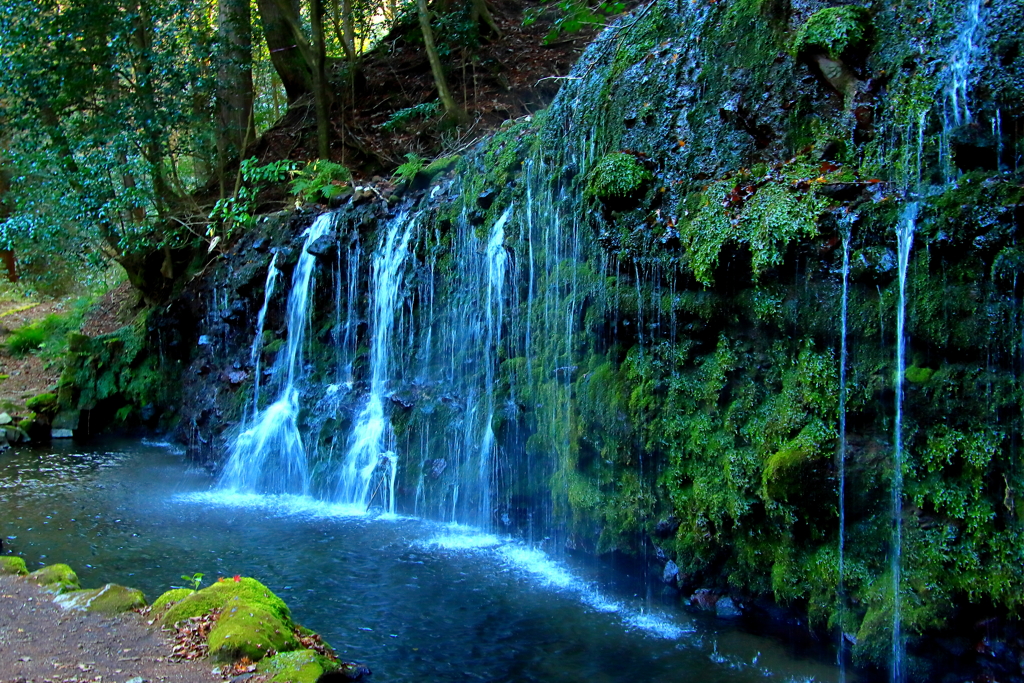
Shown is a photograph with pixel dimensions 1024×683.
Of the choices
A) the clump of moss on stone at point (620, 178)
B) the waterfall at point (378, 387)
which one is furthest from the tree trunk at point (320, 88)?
the clump of moss on stone at point (620, 178)

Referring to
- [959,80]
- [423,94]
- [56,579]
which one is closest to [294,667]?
[56,579]

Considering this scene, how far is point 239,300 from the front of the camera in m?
12.7

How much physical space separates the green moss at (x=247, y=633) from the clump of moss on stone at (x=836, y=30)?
6385 millimetres

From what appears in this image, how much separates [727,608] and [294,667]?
356cm

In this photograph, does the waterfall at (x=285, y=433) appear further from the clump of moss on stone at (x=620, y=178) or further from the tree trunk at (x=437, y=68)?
the clump of moss on stone at (x=620, y=178)

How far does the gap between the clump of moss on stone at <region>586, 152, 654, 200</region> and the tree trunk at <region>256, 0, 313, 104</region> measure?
10842mm

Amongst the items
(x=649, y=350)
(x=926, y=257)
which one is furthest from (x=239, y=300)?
(x=926, y=257)

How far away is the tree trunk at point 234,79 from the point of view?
15578 millimetres

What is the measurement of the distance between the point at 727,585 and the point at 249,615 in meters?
3.88

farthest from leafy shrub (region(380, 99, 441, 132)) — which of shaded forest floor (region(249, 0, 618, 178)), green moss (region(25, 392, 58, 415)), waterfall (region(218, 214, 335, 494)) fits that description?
green moss (region(25, 392, 58, 415))

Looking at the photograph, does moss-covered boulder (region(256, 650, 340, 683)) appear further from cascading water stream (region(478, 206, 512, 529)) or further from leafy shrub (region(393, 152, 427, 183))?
leafy shrub (region(393, 152, 427, 183))

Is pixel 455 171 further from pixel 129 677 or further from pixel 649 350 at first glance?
pixel 129 677

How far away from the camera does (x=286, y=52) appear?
56.3ft

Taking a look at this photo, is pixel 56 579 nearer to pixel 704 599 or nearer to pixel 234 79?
pixel 704 599
